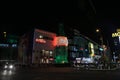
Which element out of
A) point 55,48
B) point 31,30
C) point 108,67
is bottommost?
point 108,67

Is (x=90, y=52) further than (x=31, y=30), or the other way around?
(x=90, y=52)

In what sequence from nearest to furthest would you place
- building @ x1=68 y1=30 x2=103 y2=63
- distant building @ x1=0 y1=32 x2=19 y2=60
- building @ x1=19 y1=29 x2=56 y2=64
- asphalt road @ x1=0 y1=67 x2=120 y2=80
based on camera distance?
asphalt road @ x1=0 y1=67 x2=120 y2=80 < building @ x1=19 y1=29 x2=56 y2=64 < distant building @ x1=0 y1=32 x2=19 y2=60 < building @ x1=68 y1=30 x2=103 y2=63

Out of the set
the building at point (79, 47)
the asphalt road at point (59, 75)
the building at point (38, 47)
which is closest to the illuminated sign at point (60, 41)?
the building at point (38, 47)

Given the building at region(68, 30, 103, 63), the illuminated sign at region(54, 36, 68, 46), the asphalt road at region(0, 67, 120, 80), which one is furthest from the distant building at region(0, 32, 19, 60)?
the asphalt road at region(0, 67, 120, 80)

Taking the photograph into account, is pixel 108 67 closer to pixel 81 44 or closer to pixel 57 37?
pixel 57 37

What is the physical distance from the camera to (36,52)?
82688mm

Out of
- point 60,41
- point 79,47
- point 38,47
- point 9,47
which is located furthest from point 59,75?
point 79,47

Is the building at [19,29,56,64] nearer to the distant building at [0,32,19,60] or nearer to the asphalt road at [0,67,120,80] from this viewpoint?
the distant building at [0,32,19,60]

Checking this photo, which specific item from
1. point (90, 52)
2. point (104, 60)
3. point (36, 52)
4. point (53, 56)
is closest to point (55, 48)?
point (53, 56)

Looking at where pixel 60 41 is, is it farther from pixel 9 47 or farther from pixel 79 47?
pixel 9 47

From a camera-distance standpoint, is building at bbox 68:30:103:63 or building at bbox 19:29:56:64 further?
building at bbox 68:30:103:63

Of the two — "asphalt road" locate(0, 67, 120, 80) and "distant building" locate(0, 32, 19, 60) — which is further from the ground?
"distant building" locate(0, 32, 19, 60)

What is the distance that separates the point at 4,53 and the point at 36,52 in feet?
117

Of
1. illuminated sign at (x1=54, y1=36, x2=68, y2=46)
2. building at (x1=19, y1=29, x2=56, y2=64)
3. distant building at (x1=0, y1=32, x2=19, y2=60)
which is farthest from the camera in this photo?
distant building at (x1=0, y1=32, x2=19, y2=60)
